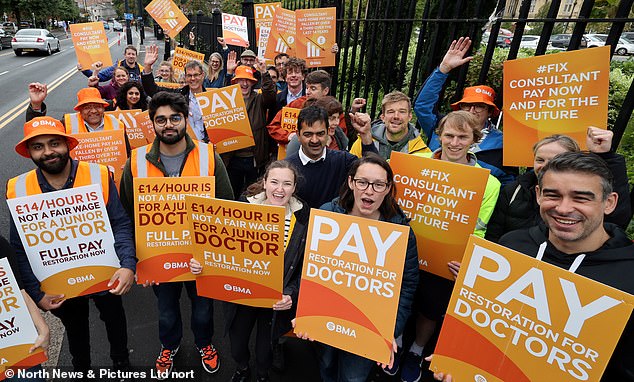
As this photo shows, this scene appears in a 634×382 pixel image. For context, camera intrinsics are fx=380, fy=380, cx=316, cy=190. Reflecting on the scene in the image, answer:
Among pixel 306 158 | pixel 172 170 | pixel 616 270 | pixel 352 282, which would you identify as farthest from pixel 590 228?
pixel 172 170

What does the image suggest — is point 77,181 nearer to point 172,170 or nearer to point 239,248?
point 172,170

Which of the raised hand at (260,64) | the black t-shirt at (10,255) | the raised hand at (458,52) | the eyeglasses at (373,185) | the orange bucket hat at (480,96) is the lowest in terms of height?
the black t-shirt at (10,255)

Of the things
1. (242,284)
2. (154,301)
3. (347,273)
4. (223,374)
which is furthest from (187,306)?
(347,273)

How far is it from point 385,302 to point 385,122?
1919 mm

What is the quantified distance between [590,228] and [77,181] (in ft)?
9.92

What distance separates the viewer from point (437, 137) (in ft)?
12.0

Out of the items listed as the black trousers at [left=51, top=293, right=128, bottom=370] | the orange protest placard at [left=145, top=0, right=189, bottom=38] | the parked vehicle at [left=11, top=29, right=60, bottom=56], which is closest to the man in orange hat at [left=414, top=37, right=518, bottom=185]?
the black trousers at [left=51, top=293, right=128, bottom=370]

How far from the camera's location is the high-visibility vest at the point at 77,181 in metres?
2.43

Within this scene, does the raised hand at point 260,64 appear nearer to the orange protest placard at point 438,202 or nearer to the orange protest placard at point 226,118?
the orange protest placard at point 226,118

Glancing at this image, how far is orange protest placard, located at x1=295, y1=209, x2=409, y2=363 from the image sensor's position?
6.96 feet

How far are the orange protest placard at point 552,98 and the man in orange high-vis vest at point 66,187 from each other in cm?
280

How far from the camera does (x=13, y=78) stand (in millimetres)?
17359

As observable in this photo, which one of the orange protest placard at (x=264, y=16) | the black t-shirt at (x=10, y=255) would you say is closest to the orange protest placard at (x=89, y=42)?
the orange protest placard at (x=264, y=16)

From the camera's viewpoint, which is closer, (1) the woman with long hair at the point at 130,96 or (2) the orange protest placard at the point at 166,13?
(1) the woman with long hair at the point at 130,96
